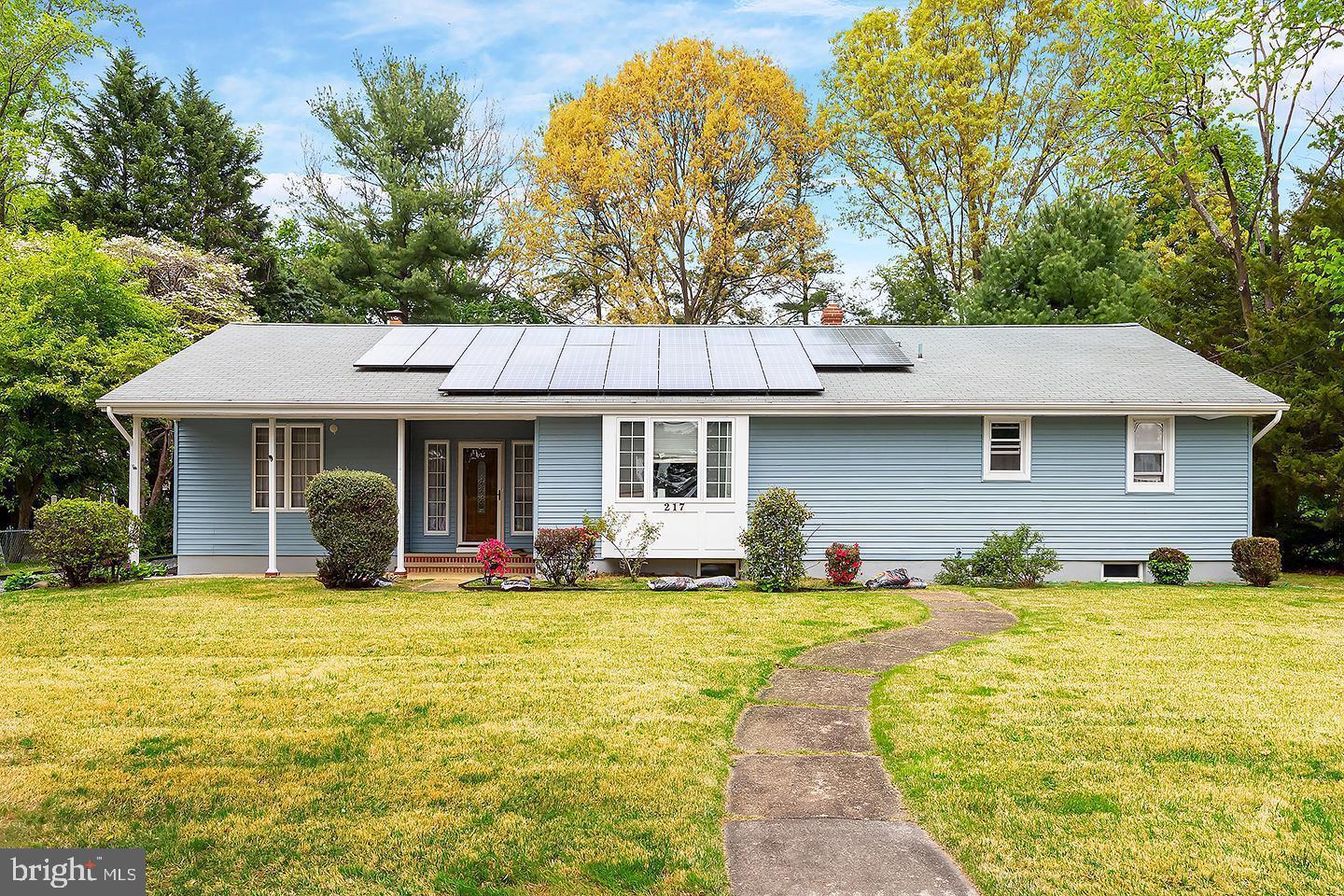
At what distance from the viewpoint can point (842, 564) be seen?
1279cm

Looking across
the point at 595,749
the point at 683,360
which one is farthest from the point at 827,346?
the point at 595,749

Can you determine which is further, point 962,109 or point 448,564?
point 962,109

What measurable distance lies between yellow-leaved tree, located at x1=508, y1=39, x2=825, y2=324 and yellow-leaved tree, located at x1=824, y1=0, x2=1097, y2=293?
→ 6.72 ft

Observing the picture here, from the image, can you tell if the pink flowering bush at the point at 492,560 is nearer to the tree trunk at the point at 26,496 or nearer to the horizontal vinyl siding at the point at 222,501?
the horizontal vinyl siding at the point at 222,501

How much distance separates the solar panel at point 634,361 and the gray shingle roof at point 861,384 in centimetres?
30

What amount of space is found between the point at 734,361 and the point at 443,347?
5.59 meters

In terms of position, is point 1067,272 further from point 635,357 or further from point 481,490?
point 481,490

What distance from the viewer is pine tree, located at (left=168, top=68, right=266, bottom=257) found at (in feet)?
94.5

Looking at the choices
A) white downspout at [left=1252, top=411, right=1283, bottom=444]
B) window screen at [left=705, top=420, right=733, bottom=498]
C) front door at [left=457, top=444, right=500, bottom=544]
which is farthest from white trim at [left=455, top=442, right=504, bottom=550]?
white downspout at [left=1252, top=411, right=1283, bottom=444]

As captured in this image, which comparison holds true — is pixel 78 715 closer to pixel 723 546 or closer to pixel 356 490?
pixel 356 490

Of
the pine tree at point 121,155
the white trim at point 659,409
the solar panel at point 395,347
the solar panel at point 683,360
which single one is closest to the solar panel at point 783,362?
the white trim at point 659,409

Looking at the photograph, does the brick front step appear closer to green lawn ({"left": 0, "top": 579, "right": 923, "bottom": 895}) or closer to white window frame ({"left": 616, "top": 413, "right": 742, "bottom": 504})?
white window frame ({"left": 616, "top": 413, "right": 742, "bottom": 504})

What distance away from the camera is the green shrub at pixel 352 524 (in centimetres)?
1191

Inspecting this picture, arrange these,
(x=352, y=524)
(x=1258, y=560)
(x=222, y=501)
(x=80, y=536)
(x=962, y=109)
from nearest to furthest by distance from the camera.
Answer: (x=352, y=524)
(x=80, y=536)
(x=1258, y=560)
(x=222, y=501)
(x=962, y=109)
